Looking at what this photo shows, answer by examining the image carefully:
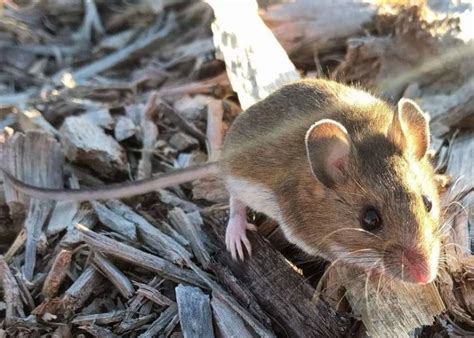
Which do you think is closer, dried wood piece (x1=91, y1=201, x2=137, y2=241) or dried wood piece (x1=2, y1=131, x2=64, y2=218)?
dried wood piece (x1=91, y1=201, x2=137, y2=241)

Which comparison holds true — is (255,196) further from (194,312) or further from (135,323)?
(135,323)

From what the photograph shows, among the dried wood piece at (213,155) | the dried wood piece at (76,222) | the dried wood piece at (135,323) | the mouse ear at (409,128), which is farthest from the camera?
the dried wood piece at (213,155)

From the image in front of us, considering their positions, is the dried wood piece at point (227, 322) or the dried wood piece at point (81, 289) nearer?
the dried wood piece at point (227, 322)

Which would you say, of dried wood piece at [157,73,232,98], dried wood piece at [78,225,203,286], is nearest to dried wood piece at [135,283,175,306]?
dried wood piece at [78,225,203,286]

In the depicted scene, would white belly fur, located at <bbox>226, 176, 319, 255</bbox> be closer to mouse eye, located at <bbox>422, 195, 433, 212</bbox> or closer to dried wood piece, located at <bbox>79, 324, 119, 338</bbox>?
mouse eye, located at <bbox>422, 195, 433, 212</bbox>

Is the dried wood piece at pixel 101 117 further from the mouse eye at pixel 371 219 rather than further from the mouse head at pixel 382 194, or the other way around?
the mouse eye at pixel 371 219

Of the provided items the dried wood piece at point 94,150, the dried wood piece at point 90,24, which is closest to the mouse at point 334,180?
the dried wood piece at point 94,150

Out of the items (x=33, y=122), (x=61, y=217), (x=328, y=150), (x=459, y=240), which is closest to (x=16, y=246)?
(x=61, y=217)
